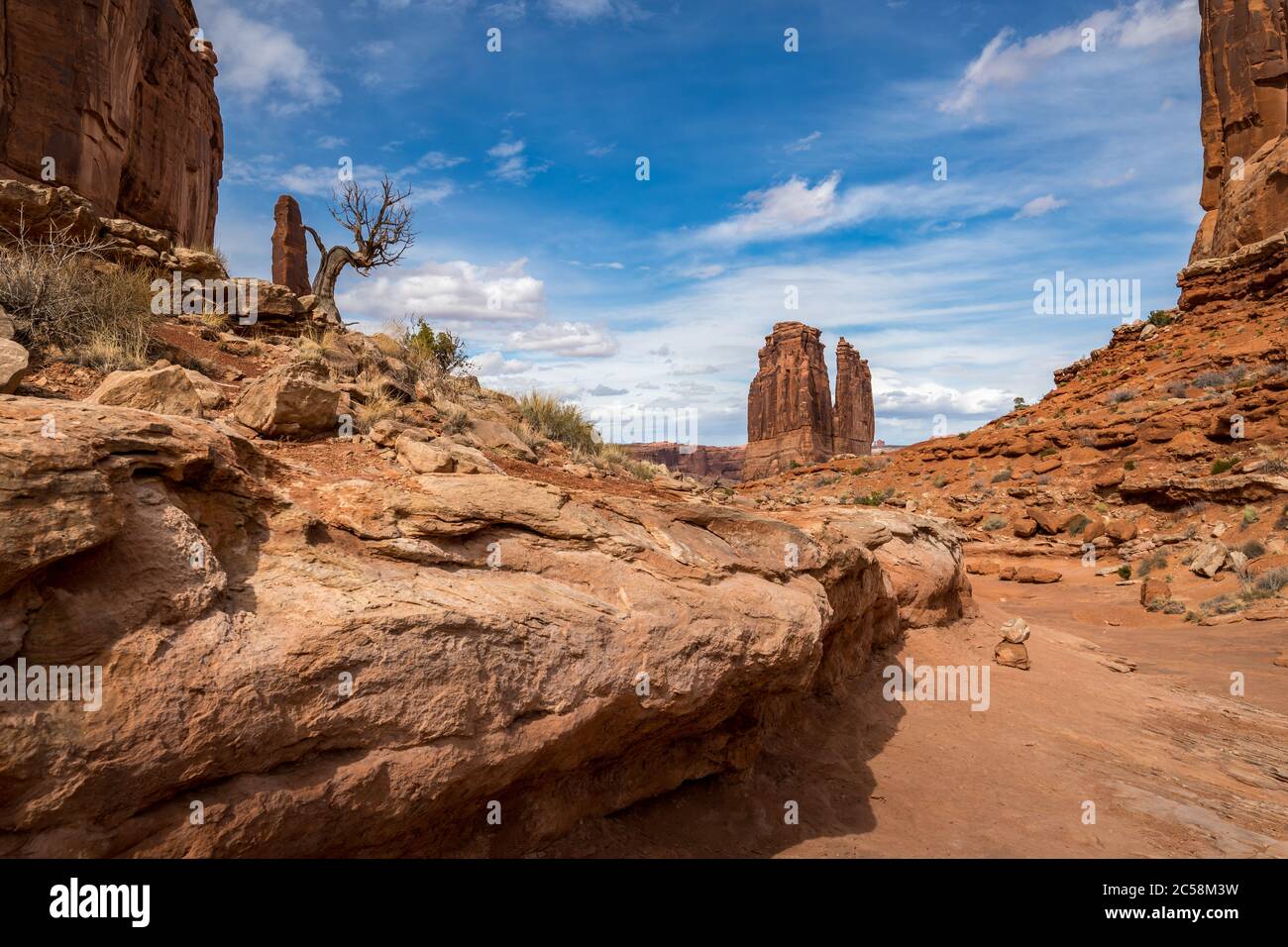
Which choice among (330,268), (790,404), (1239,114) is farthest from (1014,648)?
(790,404)

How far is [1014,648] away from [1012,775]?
10.7ft

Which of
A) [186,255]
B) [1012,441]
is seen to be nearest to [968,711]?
[186,255]

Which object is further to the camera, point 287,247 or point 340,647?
point 287,247

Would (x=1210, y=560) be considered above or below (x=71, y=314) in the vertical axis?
below

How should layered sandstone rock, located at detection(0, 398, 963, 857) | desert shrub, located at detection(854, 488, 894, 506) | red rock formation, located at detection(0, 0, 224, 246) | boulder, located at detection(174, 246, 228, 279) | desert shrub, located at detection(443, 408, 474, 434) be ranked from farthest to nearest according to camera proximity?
desert shrub, located at detection(854, 488, 894, 506) < red rock formation, located at detection(0, 0, 224, 246) < boulder, located at detection(174, 246, 228, 279) < desert shrub, located at detection(443, 408, 474, 434) < layered sandstone rock, located at detection(0, 398, 963, 857)

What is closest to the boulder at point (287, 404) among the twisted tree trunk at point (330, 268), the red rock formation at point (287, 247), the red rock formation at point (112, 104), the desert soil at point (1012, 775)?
the desert soil at point (1012, 775)

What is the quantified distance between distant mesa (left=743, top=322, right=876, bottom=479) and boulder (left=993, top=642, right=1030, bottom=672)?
74.2 m

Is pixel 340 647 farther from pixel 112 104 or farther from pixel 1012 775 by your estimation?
pixel 112 104

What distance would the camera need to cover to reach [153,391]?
4.41 metres

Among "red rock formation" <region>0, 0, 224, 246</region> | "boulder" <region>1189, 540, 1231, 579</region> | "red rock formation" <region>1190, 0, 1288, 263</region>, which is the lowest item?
"boulder" <region>1189, 540, 1231, 579</region>

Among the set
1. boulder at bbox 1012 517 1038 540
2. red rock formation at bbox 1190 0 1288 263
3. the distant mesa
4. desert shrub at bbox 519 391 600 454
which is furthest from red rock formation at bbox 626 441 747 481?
desert shrub at bbox 519 391 600 454

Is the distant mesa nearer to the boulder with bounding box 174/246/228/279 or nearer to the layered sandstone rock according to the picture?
the boulder with bounding box 174/246/228/279

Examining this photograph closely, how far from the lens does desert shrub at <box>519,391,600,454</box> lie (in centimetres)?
1141

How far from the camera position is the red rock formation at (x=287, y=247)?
2977cm
